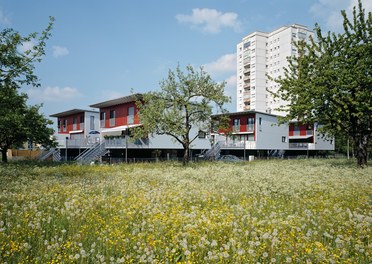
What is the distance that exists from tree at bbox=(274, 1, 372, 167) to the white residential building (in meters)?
72.5

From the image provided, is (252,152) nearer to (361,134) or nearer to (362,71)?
(361,134)

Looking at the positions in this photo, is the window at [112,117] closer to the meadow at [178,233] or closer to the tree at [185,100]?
the tree at [185,100]

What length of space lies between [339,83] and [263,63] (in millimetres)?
82422

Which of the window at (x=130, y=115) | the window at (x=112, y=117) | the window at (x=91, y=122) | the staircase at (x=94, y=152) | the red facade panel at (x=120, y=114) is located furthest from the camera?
the window at (x=91, y=122)

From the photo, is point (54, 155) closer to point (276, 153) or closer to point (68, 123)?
point (68, 123)

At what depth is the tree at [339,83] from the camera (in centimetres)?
2194

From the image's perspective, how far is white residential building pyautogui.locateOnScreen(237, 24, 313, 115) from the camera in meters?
96.6

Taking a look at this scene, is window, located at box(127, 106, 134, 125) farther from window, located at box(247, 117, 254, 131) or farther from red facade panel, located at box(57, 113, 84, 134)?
window, located at box(247, 117, 254, 131)

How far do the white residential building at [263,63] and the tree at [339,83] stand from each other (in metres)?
72.5

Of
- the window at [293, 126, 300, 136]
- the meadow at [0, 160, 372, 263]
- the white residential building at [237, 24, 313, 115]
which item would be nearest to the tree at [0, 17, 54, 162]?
the meadow at [0, 160, 372, 263]

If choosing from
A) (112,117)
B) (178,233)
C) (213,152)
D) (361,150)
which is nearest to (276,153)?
(213,152)

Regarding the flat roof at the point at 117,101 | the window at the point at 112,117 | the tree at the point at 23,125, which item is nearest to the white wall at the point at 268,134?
the flat roof at the point at 117,101

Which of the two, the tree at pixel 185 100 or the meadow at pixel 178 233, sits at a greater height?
the tree at pixel 185 100

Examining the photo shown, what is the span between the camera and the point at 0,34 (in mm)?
18594
